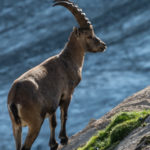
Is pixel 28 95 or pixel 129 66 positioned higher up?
pixel 28 95

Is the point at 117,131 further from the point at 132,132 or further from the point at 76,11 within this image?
the point at 76,11

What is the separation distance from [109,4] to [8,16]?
38.2 ft

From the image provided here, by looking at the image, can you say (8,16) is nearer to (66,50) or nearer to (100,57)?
(100,57)

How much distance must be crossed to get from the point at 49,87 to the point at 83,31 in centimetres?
252

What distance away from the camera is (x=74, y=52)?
13406mm

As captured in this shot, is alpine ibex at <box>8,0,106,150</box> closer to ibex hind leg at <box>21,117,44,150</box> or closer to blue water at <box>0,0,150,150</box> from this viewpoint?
ibex hind leg at <box>21,117,44,150</box>

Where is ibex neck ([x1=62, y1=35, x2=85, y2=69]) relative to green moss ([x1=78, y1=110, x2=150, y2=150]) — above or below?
above

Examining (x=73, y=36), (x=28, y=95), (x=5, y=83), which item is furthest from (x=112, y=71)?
(x=28, y=95)

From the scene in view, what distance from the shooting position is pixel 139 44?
54.2 m

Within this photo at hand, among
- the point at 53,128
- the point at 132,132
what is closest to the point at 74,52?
the point at 53,128

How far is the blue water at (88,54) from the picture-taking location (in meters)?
43.8

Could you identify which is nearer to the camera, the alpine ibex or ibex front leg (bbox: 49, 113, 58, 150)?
the alpine ibex

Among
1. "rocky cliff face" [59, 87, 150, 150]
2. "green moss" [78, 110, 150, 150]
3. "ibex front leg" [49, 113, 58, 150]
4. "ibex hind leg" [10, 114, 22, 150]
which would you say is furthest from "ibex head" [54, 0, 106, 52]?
"ibex hind leg" [10, 114, 22, 150]

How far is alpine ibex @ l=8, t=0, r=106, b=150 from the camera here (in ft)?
34.4
